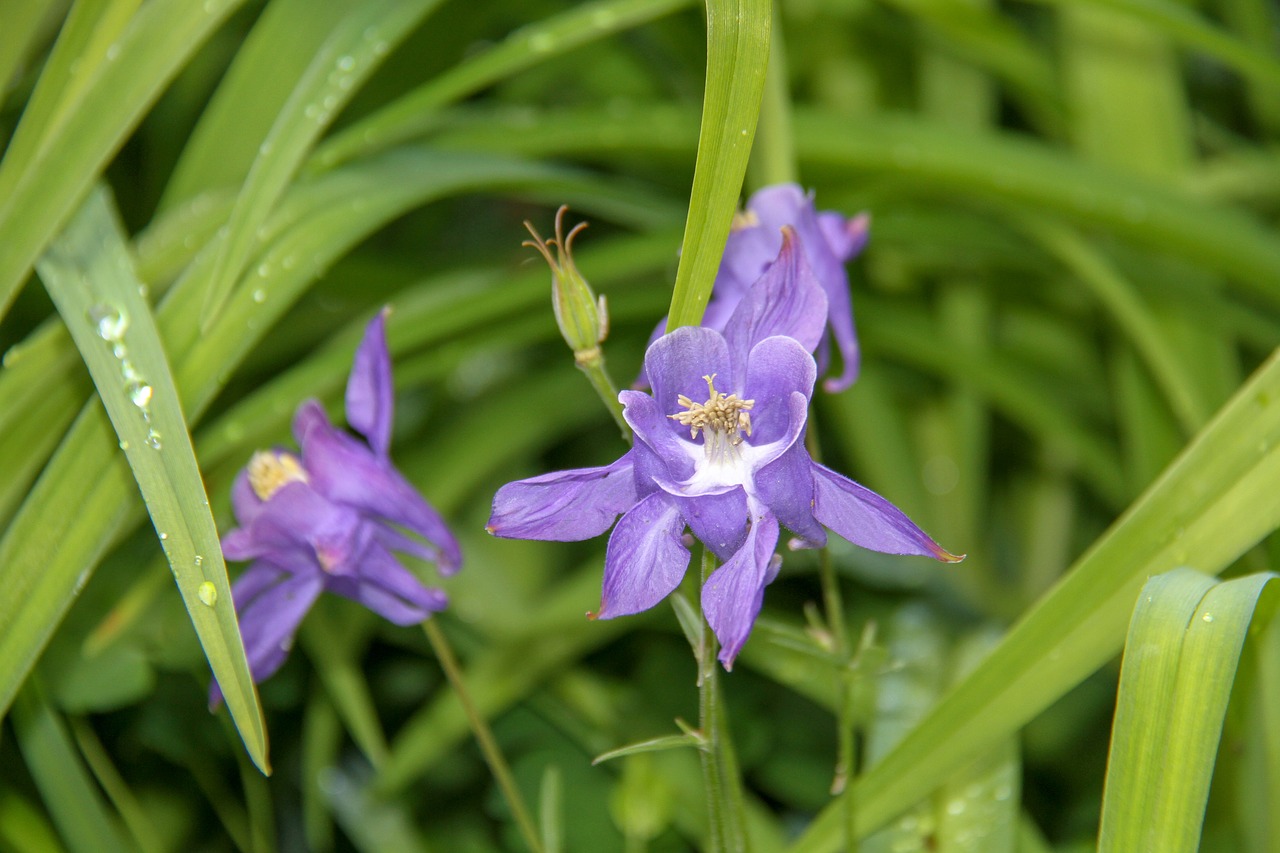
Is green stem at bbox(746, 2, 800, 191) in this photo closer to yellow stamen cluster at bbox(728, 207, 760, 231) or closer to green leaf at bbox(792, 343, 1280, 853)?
yellow stamen cluster at bbox(728, 207, 760, 231)

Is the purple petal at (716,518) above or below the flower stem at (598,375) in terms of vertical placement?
below

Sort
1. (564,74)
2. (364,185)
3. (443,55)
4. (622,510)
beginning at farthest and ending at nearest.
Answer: (564,74) < (443,55) < (364,185) < (622,510)

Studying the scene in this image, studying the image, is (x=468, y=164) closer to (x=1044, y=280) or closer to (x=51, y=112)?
(x=51, y=112)

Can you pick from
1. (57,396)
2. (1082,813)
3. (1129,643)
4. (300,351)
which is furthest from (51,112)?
(1082,813)

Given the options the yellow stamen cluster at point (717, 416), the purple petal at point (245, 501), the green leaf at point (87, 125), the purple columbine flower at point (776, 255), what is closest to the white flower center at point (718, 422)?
the yellow stamen cluster at point (717, 416)

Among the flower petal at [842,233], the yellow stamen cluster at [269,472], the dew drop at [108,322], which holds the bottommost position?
the flower petal at [842,233]

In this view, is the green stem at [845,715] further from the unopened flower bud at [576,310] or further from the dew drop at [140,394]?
the dew drop at [140,394]

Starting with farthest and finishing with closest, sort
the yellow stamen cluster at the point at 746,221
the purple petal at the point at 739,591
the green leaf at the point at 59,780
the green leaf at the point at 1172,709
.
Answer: the green leaf at the point at 59,780, the yellow stamen cluster at the point at 746,221, the green leaf at the point at 1172,709, the purple petal at the point at 739,591

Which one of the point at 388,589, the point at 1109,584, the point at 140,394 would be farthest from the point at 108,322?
the point at 1109,584
